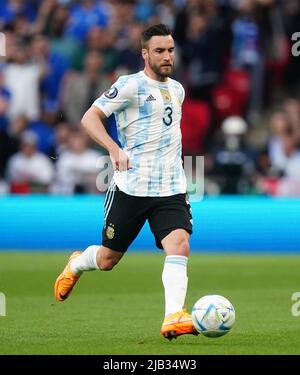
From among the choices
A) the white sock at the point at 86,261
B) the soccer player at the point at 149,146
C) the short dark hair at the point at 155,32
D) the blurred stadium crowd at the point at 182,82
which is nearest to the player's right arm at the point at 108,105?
the soccer player at the point at 149,146

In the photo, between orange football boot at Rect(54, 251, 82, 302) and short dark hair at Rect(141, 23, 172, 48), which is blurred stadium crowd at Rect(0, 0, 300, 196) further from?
short dark hair at Rect(141, 23, 172, 48)

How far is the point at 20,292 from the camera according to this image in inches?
471

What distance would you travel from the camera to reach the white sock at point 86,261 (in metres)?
9.50

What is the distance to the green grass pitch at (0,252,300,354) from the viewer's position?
8.25m

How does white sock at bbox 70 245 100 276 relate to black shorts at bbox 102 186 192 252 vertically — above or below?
below

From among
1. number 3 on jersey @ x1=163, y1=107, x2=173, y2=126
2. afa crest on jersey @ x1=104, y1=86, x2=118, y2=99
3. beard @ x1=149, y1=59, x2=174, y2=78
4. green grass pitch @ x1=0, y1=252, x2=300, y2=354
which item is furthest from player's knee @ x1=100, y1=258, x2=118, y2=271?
beard @ x1=149, y1=59, x2=174, y2=78

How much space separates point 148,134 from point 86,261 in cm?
133

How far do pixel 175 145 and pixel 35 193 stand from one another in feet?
29.3

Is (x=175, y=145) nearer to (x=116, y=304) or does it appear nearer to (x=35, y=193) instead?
(x=116, y=304)

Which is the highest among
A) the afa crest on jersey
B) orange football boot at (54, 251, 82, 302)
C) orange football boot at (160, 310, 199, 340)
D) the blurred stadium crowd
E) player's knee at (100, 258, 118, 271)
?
the blurred stadium crowd

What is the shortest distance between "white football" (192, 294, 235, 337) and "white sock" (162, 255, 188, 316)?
205 millimetres

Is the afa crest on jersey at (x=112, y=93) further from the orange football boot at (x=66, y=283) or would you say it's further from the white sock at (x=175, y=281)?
the orange football boot at (x=66, y=283)

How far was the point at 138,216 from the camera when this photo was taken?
29.4 ft

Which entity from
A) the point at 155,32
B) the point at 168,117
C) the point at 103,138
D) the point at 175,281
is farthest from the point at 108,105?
the point at 175,281
